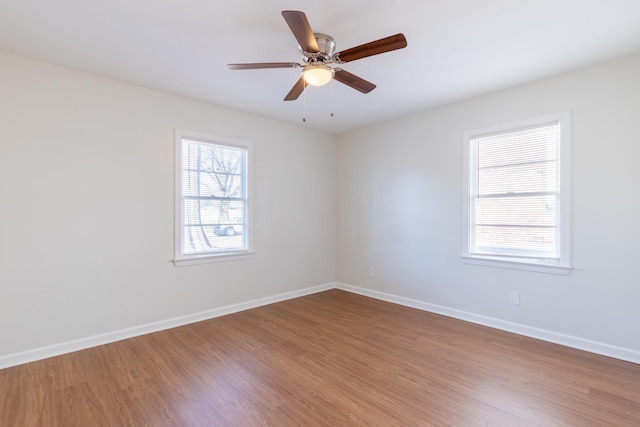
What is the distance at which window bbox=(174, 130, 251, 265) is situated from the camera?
3607 mm

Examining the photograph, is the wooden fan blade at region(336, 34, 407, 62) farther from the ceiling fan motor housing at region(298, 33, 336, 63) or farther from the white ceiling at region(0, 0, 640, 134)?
the white ceiling at region(0, 0, 640, 134)

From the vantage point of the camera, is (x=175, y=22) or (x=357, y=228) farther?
(x=357, y=228)

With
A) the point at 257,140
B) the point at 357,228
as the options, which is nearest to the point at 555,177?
the point at 357,228

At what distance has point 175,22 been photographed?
2.20m

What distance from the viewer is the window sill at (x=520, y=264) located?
3000mm

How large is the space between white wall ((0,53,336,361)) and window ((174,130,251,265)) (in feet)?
0.40

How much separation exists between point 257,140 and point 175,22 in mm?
2121

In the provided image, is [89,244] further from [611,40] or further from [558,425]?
[611,40]

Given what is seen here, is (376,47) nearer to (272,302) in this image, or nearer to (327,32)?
(327,32)

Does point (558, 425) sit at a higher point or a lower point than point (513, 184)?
lower

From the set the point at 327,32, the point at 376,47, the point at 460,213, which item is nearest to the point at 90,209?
the point at 327,32

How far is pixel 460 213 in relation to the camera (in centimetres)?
374

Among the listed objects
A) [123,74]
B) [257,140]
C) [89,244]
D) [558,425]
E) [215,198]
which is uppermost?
[123,74]

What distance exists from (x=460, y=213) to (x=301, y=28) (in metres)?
2.89
